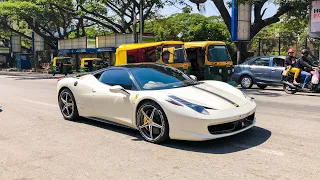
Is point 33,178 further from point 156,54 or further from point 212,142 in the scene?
point 156,54

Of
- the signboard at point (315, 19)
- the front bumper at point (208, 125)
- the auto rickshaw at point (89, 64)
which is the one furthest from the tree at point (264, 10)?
the front bumper at point (208, 125)

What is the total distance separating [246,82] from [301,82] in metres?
2.90

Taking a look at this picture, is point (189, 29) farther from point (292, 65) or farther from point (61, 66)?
point (292, 65)

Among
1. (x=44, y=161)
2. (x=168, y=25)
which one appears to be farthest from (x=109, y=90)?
(x=168, y=25)

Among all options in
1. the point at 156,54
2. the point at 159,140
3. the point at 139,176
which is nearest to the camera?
the point at 139,176

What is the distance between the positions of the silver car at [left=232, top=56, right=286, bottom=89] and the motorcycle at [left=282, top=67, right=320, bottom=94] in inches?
42.7

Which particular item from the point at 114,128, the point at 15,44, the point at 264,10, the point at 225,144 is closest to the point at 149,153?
the point at 225,144

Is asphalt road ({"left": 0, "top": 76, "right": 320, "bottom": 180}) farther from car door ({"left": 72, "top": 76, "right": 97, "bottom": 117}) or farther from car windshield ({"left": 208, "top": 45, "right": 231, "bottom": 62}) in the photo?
car windshield ({"left": 208, "top": 45, "right": 231, "bottom": 62})

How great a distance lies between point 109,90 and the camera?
6375 millimetres

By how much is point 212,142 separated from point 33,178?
2751mm

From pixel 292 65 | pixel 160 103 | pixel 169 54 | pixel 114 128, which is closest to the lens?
pixel 160 103

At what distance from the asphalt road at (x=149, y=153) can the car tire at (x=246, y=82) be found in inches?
314

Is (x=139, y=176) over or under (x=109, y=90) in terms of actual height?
under

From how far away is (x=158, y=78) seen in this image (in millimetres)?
6176
